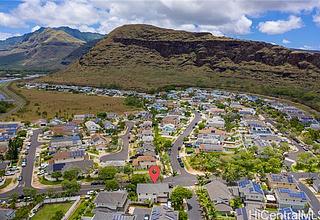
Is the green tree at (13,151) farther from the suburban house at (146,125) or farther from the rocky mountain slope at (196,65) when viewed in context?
the rocky mountain slope at (196,65)

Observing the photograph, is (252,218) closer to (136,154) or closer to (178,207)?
(178,207)

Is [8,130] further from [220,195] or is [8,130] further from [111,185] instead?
[220,195]

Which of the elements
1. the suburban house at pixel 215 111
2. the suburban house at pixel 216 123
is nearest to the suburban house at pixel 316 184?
the suburban house at pixel 216 123

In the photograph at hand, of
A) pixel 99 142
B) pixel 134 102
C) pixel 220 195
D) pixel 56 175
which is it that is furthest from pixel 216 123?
pixel 56 175

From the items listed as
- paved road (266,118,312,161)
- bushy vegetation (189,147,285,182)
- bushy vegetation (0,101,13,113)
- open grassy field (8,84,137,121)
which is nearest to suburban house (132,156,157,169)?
bushy vegetation (189,147,285,182)

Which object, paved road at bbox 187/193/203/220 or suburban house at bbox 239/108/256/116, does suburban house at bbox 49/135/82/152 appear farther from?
suburban house at bbox 239/108/256/116
